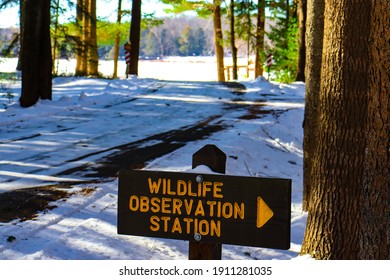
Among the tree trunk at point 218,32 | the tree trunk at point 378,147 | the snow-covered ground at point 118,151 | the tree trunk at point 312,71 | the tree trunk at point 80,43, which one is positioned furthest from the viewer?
the tree trunk at point 218,32

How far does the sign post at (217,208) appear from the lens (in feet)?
12.8

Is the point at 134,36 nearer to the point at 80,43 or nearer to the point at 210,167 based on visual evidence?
the point at 80,43

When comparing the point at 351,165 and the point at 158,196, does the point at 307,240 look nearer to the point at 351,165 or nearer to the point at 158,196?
the point at 351,165

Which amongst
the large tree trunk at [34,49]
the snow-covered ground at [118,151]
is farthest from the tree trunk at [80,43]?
the large tree trunk at [34,49]

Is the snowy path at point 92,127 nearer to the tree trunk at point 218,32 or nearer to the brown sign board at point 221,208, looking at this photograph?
the brown sign board at point 221,208

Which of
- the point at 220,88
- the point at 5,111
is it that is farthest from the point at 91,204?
the point at 220,88

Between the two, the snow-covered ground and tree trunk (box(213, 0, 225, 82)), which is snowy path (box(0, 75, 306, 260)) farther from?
tree trunk (box(213, 0, 225, 82))

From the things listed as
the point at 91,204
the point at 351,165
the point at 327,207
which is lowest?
the point at 91,204

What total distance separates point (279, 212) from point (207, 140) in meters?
9.43

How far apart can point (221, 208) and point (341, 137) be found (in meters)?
1.99

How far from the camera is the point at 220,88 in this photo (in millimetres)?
25438

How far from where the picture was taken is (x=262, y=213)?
391cm

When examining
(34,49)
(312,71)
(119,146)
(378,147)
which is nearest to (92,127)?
(119,146)

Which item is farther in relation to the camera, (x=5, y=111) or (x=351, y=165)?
(x=5, y=111)
